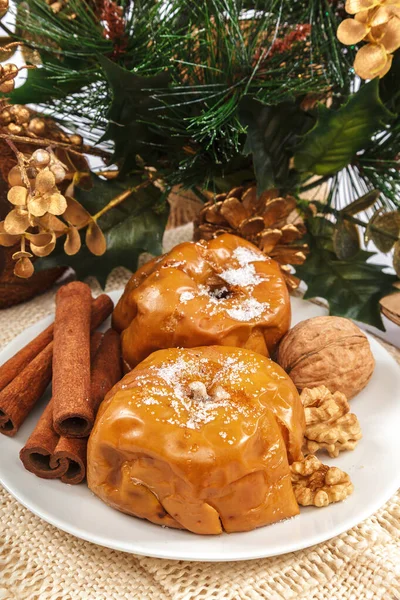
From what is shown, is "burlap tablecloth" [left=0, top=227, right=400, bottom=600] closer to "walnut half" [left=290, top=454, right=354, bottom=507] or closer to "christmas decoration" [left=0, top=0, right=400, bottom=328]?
"walnut half" [left=290, top=454, right=354, bottom=507]

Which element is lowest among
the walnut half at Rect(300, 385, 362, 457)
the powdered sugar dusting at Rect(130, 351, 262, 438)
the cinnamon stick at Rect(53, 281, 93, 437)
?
the cinnamon stick at Rect(53, 281, 93, 437)

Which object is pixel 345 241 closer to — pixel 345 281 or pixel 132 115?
pixel 345 281

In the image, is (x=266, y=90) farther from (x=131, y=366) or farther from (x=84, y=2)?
(x=131, y=366)

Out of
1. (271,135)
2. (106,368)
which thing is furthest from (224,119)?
(106,368)

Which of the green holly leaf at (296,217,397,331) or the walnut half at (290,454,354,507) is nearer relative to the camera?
the walnut half at (290,454,354,507)

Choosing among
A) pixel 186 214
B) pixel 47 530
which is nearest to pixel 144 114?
pixel 186 214

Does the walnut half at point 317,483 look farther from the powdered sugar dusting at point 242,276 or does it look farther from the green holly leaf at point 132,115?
the green holly leaf at point 132,115

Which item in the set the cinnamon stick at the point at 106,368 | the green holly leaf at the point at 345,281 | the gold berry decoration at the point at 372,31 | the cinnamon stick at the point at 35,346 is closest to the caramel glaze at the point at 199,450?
the cinnamon stick at the point at 106,368

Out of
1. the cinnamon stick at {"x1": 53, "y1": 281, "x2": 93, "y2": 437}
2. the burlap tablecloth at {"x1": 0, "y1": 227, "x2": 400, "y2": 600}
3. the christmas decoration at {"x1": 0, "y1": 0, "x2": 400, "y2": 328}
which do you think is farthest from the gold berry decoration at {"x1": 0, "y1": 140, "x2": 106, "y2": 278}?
the burlap tablecloth at {"x1": 0, "y1": 227, "x2": 400, "y2": 600}
